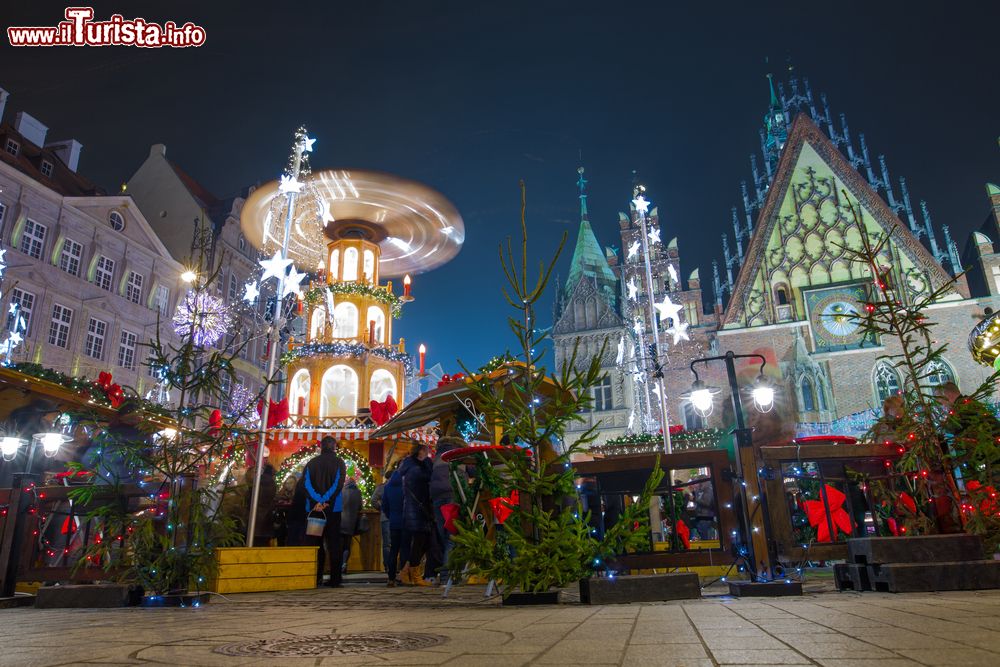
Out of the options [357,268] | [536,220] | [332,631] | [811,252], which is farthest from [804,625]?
[536,220]

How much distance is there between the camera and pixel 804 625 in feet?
11.8

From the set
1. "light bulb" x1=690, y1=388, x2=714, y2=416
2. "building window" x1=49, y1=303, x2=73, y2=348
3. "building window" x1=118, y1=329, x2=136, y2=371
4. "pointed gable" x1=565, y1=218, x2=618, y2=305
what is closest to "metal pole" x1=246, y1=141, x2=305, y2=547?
"light bulb" x1=690, y1=388, x2=714, y2=416

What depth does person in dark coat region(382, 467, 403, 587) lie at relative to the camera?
377 inches

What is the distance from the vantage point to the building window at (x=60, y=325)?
25.5 meters

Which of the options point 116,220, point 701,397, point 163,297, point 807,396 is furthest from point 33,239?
point 807,396

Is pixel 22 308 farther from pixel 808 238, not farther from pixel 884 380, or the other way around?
pixel 884 380

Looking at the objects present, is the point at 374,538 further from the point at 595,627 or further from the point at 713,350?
the point at 713,350

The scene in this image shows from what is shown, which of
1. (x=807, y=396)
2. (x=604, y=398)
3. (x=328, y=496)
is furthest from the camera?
(x=604, y=398)

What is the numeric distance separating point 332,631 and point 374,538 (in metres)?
12.3

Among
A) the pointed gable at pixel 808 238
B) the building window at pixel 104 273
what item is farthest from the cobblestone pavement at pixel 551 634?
the pointed gable at pixel 808 238

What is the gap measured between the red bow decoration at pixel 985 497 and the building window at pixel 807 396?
24.7 meters

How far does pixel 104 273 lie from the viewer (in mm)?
28938

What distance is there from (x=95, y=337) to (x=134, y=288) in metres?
3.76

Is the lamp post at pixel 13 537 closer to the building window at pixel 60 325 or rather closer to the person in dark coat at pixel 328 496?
the person in dark coat at pixel 328 496
